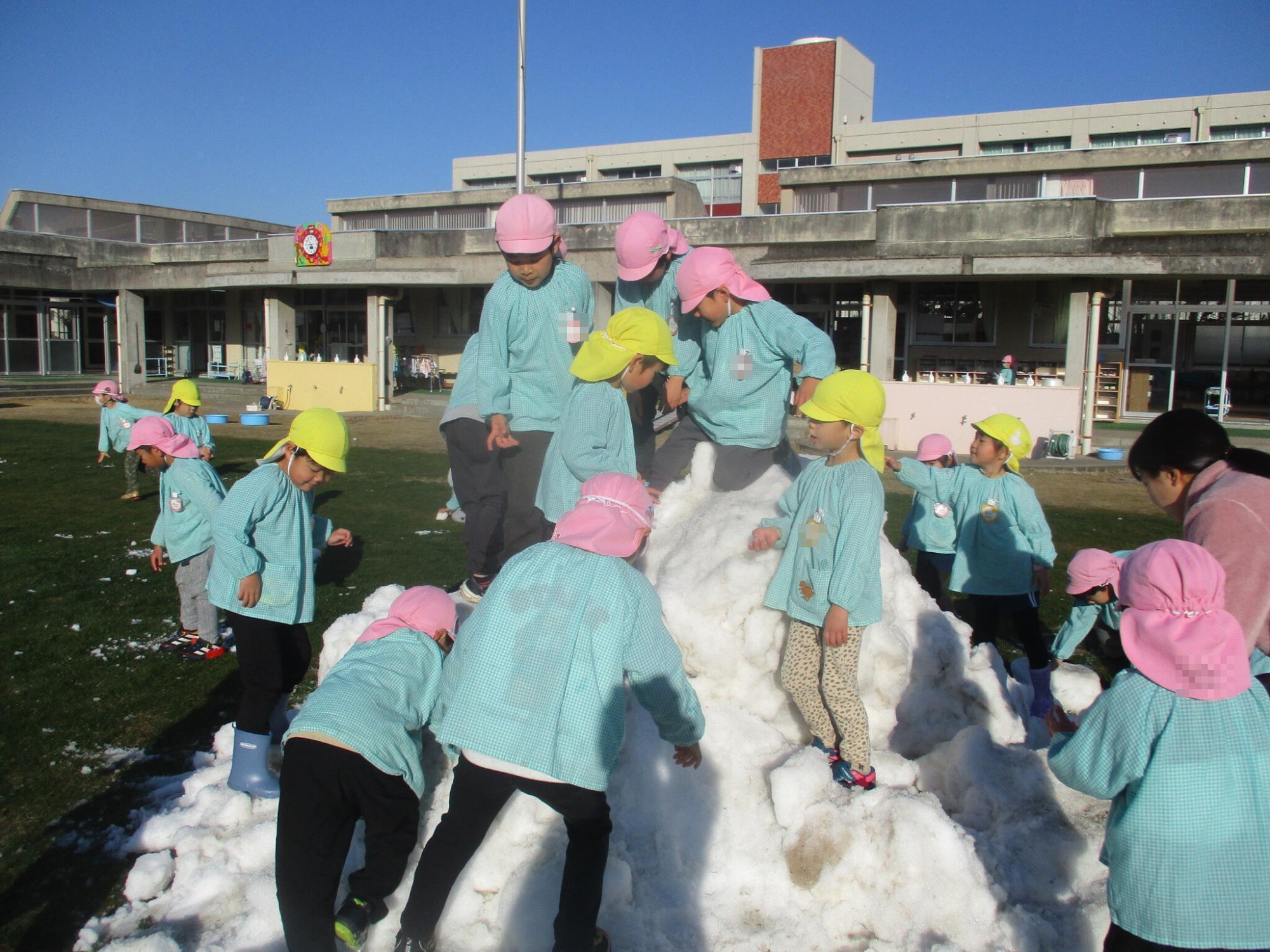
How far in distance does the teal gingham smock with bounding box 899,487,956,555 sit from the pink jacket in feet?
9.99

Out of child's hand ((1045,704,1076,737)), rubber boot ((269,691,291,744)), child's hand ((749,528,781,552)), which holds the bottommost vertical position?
rubber boot ((269,691,291,744))

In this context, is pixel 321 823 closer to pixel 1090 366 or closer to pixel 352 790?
pixel 352 790

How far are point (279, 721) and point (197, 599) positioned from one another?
1.88m

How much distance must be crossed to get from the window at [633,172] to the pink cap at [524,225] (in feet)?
121

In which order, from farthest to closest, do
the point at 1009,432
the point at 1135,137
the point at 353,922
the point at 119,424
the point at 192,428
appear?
1. the point at 1135,137
2. the point at 119,424
3. the point at 192,428
4. the point at 1009,432
5. the point at 353,922

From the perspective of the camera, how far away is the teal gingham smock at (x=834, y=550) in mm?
3559

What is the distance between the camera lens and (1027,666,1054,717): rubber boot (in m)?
4.78

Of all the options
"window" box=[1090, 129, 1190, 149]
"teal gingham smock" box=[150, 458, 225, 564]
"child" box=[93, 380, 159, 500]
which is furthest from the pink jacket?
"window" box=[1090, 129, 1190, 149]

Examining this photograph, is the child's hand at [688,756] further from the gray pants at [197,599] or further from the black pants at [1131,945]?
the gray pants at [197,599]

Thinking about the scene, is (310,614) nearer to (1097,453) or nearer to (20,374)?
(1097,453)

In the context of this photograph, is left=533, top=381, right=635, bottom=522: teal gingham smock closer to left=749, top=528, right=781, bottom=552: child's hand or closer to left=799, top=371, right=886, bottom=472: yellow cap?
left=749, top=528, right=781, bottom=552: child's hand

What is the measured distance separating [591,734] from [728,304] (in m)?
2.51

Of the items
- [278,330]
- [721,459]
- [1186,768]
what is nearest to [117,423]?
[721,459]

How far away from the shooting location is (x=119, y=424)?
1102 centimetres
